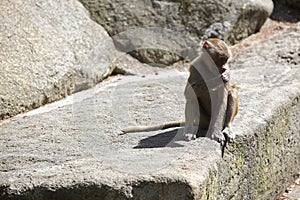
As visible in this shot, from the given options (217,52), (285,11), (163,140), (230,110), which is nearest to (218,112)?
(230,110)

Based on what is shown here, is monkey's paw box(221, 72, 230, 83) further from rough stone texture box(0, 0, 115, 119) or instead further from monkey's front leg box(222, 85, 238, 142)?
rough stone texture box(0, 0, 115, 119)

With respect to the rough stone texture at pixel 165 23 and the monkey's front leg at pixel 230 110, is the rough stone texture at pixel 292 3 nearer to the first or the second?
the rough stone texture at pixel 165 23

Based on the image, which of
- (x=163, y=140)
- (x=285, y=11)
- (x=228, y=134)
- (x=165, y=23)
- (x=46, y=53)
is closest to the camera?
(x=228, y=134)

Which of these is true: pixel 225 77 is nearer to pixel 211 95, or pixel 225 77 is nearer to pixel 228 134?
pixel 211 95

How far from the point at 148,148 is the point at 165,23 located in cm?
377

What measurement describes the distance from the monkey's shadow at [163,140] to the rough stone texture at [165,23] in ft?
10.0

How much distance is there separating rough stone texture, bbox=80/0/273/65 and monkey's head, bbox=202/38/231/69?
11.5 feet

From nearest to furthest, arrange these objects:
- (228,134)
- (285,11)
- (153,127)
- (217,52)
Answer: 1. (217,52)
2. (228,134)
3. (153,127)
4. (285,11)

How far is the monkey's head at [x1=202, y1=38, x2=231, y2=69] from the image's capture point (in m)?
3.53

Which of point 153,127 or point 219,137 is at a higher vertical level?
point 219,137

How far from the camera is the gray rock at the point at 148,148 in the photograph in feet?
10.5

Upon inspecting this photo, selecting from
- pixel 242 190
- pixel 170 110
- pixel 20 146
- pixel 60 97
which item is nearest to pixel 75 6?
pixel 60 97

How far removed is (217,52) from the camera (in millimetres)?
3523

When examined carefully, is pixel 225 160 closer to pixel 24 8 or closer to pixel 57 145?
pixel 57 145
